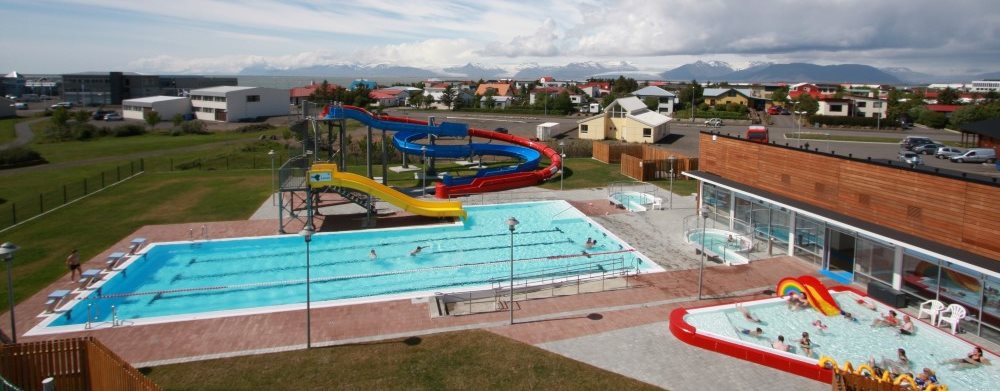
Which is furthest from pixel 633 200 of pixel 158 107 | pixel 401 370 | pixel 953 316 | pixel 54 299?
pixel 158 107

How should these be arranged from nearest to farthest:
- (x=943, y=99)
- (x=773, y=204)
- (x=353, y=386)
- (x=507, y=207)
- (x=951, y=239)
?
(x=353, y=386) → (x=951, y=239) → (x=773, y=204) → (x=507, y=207) → (x=943, y=99)

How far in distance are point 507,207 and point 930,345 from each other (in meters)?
21.6

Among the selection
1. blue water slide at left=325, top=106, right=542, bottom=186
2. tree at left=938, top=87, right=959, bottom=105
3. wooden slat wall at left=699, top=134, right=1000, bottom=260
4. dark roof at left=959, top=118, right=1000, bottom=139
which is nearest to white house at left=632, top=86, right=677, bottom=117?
dark roof at left=959, top=118, right=1000, bottom=139

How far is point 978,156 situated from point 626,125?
28.9 m

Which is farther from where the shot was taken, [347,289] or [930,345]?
[347,289]

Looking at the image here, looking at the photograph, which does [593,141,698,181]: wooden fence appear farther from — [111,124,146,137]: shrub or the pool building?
[111,124,146,137]: shrub

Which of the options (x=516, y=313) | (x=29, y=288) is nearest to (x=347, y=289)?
(x=516, y=313)

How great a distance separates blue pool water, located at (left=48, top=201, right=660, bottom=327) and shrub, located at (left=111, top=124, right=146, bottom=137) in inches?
2038

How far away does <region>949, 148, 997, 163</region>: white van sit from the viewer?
44.7 metres

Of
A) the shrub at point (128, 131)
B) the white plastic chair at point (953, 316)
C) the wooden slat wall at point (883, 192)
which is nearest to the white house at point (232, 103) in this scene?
the shrub at point (128, 131)

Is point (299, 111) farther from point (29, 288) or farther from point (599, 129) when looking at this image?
point (599, 129)

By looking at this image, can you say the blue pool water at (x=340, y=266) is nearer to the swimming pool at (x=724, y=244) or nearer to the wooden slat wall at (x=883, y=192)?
the swimming pool at (x=724, y=244)

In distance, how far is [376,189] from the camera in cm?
2909

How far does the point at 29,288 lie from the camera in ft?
65.5
